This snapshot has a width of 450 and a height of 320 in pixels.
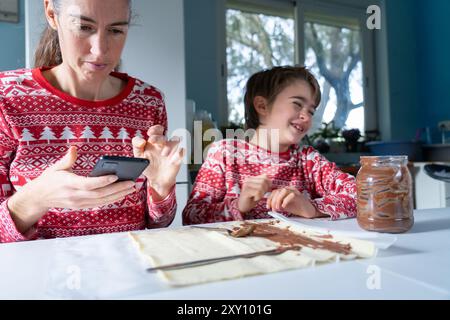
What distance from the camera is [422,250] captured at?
0.57 meters

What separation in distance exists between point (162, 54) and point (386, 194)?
1687 millimetres

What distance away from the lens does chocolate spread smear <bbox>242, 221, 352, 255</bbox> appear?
1.87 feet

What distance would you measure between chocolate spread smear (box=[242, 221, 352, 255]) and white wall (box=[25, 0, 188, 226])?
1334 millimetres

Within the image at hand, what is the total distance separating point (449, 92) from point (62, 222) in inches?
138

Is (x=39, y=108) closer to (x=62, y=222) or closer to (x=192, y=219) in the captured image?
(x=62, y=222)

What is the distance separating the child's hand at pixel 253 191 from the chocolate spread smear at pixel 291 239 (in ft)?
0.47

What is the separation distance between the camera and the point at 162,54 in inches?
82.4

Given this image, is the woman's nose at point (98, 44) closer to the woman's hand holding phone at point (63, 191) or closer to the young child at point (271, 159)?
the woman's hand holding phone at point (63, 191)

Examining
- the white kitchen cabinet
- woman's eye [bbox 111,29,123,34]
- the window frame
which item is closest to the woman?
woman's eye [bbox 111,29,123,34]

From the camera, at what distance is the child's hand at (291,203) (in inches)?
34.0

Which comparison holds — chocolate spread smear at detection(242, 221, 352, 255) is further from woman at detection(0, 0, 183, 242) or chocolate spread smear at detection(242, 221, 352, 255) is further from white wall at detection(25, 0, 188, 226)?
white wall at detection(25, 0, 188, 226)

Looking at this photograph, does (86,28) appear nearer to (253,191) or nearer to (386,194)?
(253,191)

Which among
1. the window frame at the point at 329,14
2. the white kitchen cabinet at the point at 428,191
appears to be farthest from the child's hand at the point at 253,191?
the window frame at the point at 329,14

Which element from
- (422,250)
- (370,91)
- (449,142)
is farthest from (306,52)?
(422,250)
